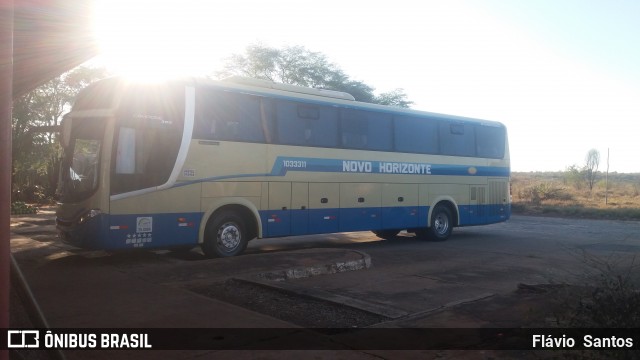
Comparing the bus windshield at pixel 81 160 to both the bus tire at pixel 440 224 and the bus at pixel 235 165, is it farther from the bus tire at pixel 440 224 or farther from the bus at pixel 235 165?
the bus tire at pixel 440 224

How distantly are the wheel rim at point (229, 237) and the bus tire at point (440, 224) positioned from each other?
6.96 metres

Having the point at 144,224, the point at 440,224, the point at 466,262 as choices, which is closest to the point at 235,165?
the point at 144,224

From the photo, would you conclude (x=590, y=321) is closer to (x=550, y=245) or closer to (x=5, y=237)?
(x=5, y=237)

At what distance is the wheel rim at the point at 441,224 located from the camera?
54.8 ft

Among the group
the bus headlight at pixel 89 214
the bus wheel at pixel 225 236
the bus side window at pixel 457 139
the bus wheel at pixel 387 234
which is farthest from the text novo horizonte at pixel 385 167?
the bus headlight at pixel 89 214

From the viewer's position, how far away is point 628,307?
4.93 metres

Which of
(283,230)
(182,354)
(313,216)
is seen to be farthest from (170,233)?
(182,354)

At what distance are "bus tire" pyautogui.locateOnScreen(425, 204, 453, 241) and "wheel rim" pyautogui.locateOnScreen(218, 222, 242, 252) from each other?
22.8 ft

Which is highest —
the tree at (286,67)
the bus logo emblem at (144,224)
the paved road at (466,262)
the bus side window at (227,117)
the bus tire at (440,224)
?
the tree at (286,67)

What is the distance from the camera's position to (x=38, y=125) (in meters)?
26.6

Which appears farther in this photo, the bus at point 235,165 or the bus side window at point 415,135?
the bus side window at point 415,135

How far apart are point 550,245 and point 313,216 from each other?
293 inches

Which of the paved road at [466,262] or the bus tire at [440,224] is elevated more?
the bus tire at [440,224]

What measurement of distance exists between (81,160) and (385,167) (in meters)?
7.80
